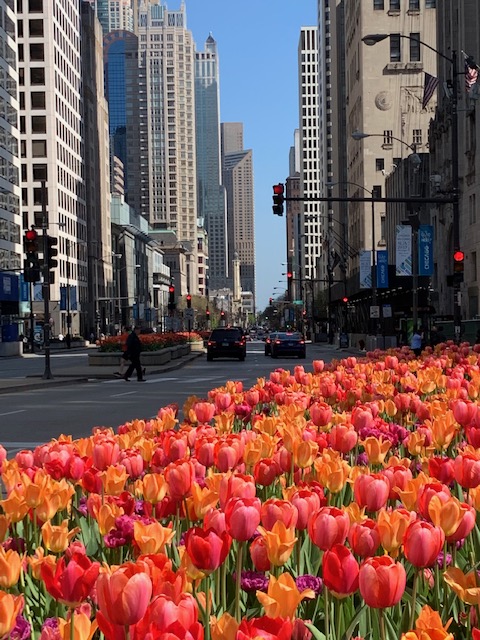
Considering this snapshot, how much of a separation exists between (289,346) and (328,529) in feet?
186

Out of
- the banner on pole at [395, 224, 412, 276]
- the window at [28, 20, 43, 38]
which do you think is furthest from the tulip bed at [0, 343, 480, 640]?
the window at [28, 20, 43, 38]

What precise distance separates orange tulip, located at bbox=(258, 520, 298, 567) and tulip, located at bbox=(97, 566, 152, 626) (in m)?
0.71

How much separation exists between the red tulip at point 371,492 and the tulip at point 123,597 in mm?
1625

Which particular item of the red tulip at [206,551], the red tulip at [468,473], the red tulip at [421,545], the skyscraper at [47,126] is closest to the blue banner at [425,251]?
the red tulip at [468,473]

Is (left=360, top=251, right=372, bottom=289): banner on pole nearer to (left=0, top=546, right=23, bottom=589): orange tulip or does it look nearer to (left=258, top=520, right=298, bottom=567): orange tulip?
(left=258, top=520, right=298, bottom=567): orange tulip

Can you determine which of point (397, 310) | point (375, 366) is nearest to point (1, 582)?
point (375, 366)

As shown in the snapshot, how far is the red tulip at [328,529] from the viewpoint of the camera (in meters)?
3.01

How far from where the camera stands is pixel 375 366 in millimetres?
11484

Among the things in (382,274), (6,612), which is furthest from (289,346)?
(6,612)

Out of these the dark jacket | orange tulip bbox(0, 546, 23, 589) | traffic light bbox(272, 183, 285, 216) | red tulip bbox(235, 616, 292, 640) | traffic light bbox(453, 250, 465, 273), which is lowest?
the dark jacket

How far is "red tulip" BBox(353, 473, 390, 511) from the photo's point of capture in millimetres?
3713

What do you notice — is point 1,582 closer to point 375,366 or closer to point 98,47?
point 375,366

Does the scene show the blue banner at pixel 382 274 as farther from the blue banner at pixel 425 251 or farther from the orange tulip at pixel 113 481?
the orange tulip at pixel 113 481

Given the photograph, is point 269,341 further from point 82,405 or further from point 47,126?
point 47,126
